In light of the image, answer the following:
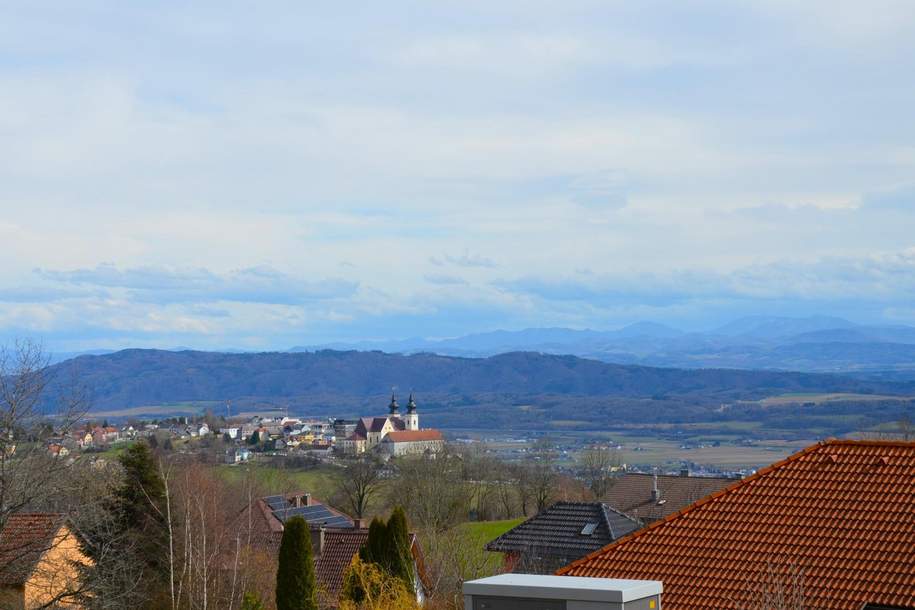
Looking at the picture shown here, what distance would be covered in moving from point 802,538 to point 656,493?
40.8 metres

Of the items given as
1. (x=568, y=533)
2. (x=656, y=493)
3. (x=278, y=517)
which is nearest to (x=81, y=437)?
(x=568, y=533)

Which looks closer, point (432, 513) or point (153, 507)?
point (153, 507)

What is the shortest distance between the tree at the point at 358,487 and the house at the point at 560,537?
4343 cm

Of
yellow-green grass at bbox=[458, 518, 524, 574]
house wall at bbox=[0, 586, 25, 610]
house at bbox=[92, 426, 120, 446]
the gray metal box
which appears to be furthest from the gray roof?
the gray metal box

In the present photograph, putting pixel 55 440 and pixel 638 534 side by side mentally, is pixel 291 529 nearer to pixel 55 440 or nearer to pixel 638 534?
pixel 55 440

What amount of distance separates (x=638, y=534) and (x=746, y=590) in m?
2.97

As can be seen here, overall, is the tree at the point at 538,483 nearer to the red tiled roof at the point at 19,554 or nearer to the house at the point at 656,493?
the house at the point at 656,493

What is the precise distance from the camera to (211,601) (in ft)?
110

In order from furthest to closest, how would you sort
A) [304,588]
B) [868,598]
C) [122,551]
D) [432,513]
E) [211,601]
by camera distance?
[432,513] → [211,601] → [122,551] → [304,588] → [868,598]

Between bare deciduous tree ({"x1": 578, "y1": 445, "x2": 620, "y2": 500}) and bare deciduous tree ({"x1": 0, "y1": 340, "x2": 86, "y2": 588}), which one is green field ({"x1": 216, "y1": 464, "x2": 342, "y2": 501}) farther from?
bare deciduous tree ({"x1": 0, "y1": 340, "x2": 86, "y2": 588})

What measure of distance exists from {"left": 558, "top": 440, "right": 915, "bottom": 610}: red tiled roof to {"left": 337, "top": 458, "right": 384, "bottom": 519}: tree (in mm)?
66243

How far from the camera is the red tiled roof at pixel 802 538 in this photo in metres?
18.7

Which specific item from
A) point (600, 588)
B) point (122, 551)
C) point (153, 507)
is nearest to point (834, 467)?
point (600, 588)

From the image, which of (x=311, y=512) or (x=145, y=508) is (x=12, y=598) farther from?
(x=311, y=512)
